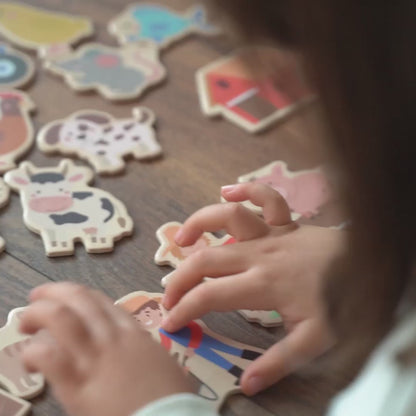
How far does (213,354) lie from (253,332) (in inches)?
1.8

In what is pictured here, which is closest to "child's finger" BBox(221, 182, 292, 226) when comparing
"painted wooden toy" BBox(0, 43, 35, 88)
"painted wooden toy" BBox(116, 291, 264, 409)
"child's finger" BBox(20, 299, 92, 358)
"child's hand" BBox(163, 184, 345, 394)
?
"child's hand" BBox(163, 184, 345, 394)

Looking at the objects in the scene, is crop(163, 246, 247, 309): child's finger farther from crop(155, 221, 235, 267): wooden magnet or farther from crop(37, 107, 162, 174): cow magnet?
crop(37, 107, 162, 174): cow magnet

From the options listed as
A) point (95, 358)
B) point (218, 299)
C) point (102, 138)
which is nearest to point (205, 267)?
→ point (218, 299)

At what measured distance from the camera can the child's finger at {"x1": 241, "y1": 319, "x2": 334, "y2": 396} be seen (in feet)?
2.04

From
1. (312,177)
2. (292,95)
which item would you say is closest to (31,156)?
(312,177)

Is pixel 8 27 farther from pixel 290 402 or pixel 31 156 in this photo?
pixel 290 402

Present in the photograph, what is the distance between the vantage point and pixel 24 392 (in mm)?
615

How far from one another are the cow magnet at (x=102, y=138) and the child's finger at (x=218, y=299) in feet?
0.72

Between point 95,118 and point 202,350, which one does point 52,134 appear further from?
point 202,350

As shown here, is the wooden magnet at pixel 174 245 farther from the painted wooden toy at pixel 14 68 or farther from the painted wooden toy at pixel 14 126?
the painted wooden toy at pixel 14 68

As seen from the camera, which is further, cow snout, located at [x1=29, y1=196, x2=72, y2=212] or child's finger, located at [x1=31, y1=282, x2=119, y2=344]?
cow snout, located at [x1=29, y1=196, x2=72, y2=212]

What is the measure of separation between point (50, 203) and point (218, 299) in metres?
0.21

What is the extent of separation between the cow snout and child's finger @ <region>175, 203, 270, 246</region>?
0.12 metres

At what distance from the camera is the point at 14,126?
86cm
